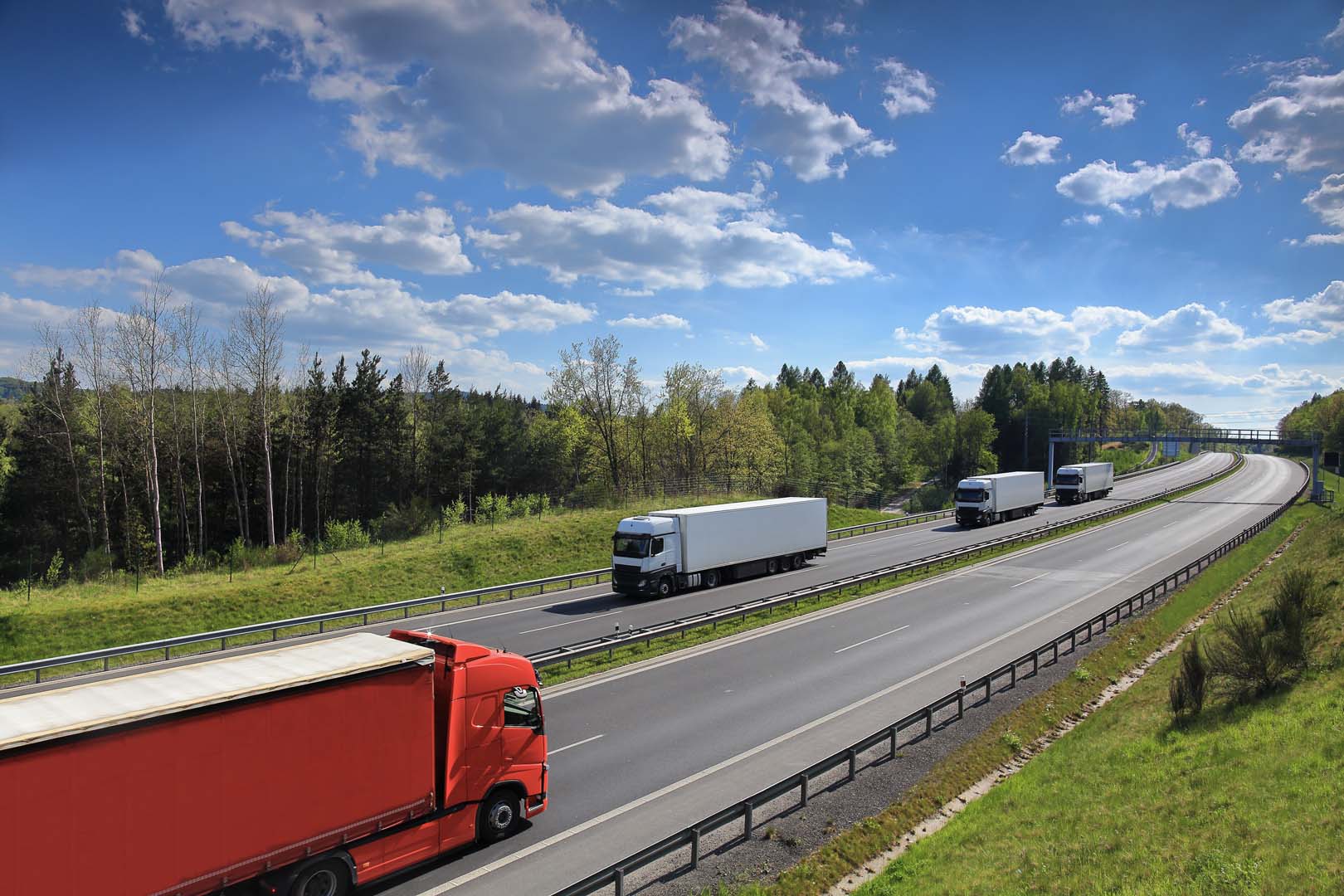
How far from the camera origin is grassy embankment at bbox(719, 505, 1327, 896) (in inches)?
366

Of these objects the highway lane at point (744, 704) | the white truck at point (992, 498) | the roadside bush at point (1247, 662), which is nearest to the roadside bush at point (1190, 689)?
the roadside bush at point (1247, 662)

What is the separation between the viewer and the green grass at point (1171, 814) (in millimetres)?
8734

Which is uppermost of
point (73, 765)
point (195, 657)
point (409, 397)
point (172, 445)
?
point (409, 397)

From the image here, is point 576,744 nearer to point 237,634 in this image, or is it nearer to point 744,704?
point 744,704

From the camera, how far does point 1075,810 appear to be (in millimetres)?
11133

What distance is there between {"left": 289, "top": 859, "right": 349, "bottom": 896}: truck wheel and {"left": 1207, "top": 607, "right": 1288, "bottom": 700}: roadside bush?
659 inches

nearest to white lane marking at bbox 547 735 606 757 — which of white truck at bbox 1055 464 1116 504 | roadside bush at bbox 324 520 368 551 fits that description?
roadside bush at bbox 324 520 368 551

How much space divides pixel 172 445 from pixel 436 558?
23672 mm

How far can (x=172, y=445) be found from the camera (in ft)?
148

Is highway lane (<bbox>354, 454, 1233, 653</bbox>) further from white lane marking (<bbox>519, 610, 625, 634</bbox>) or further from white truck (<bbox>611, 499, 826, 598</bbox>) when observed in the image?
white truck (<bbox>611, 499, 826, 598</bbox>)

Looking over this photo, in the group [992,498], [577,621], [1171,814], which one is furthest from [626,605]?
[992,498]

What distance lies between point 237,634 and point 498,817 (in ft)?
57.3

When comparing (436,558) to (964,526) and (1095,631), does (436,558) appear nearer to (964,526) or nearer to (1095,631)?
(1095,631)

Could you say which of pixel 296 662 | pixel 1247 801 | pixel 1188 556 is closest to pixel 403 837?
pixel 296 662
